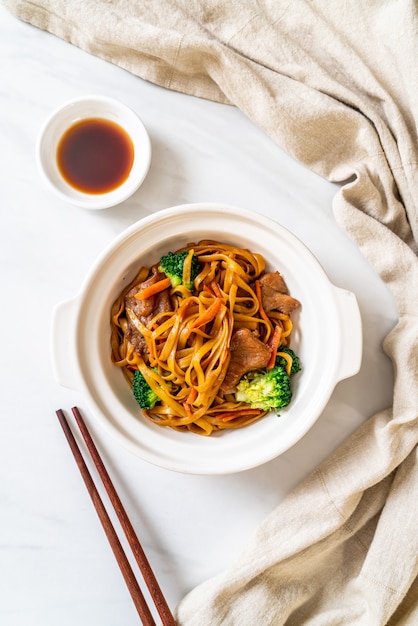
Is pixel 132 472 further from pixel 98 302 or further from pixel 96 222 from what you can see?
pixel 96 222

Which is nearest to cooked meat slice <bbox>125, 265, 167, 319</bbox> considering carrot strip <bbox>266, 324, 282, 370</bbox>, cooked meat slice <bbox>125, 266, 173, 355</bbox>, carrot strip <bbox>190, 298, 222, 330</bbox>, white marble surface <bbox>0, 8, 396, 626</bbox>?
cooked meat slice <bbox>125, 266, 173, 355</bbox>

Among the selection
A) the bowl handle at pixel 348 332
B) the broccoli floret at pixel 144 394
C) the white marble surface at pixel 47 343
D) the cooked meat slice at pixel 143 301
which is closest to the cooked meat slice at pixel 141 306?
the cooked meat slice at pixel 143 301

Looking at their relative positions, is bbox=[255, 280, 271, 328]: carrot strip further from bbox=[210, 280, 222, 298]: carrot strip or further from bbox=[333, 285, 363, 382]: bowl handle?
bbox=[333, 285, 363, 382]: bowl handle

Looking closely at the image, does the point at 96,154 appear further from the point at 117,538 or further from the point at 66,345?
the point at 117,538

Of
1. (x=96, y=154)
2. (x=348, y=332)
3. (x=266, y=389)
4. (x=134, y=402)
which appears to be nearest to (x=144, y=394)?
(x=134, y=402)

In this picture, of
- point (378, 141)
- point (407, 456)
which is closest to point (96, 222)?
point (378, 141)
